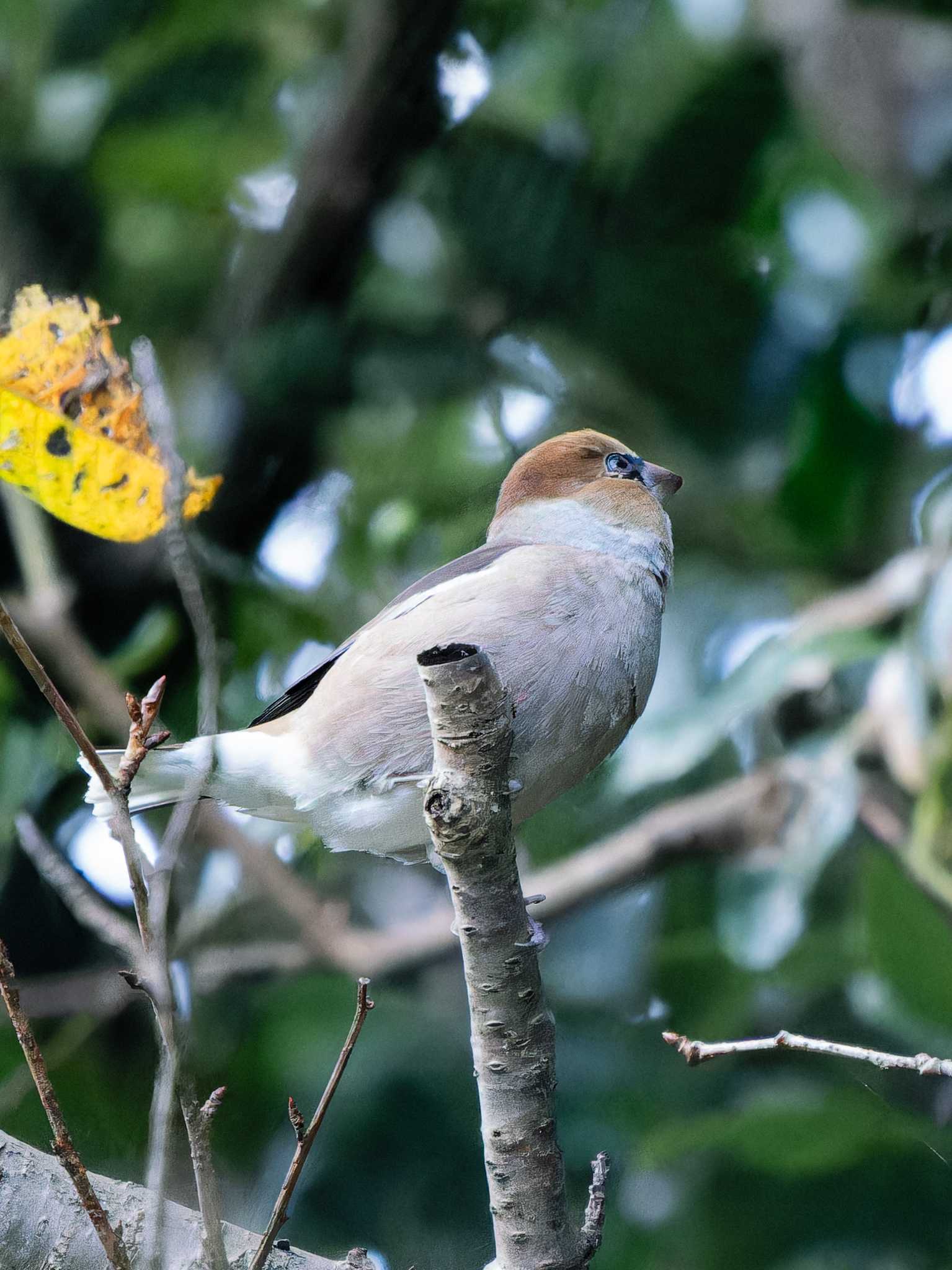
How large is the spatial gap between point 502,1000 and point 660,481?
1113 mm

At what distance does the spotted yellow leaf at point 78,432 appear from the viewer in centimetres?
144

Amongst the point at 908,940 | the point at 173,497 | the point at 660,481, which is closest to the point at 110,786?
the point at 173,497

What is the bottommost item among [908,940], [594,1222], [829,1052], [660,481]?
[908,940]

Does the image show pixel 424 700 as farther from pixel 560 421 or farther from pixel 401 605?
pixel 560 421

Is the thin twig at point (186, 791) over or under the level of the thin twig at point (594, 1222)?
over

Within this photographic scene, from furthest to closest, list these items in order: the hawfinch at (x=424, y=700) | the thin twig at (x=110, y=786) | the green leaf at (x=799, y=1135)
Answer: the green leaf at (x=799, y=1135), the hawfinch at (x=424, y=700), the thin twig at (x=110, y=786)

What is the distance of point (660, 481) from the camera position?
2285 millimetres

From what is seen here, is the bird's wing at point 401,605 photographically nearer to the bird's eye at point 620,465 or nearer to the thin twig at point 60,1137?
the bird's eye at point 620,465

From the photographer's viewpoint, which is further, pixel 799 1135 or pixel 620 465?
pixel 799 1135

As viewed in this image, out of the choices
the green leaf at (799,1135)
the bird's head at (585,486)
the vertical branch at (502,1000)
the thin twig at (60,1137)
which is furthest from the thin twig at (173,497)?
the green leaf at (799,1135)

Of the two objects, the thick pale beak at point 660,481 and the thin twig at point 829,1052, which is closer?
the thin twig at point 829,1052

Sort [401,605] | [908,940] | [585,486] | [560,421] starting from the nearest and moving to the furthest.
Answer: [401,605], [585,486], [908,940], [560,421]

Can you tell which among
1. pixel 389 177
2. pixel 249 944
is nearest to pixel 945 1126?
pixel 249 944

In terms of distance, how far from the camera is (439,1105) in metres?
2.98
